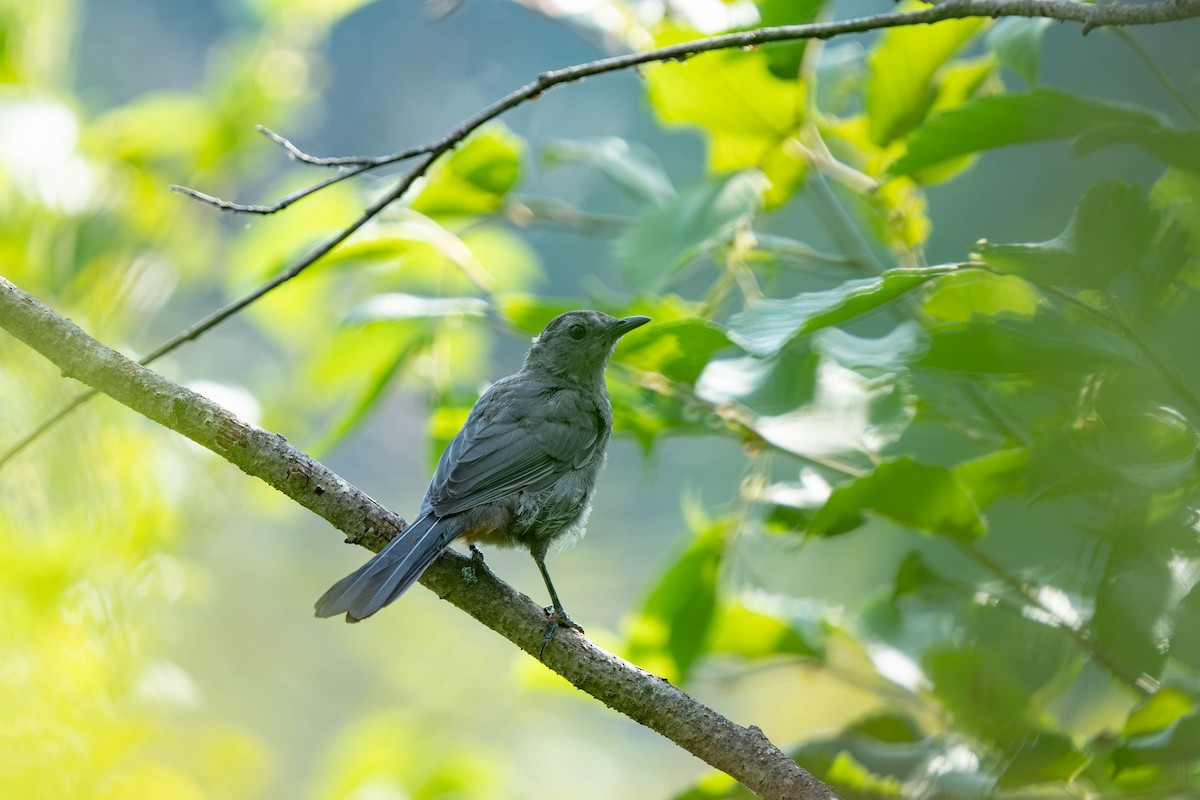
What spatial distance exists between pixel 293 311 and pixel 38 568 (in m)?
1.27

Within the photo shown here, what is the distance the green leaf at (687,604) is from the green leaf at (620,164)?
95 cm

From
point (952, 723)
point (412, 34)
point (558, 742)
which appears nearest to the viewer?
point (952, 723)

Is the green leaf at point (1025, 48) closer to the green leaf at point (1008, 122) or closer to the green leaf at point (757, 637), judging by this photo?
the green leaf at point (1008, 122)

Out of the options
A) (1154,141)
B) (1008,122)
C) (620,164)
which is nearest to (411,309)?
(620,164)

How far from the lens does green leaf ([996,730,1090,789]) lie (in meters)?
1.72

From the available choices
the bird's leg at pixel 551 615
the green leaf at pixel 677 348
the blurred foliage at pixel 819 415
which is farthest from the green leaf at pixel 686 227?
the bird's leg at pixel 551 615

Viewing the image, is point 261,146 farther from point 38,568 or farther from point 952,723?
point 952,723

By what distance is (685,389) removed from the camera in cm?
242

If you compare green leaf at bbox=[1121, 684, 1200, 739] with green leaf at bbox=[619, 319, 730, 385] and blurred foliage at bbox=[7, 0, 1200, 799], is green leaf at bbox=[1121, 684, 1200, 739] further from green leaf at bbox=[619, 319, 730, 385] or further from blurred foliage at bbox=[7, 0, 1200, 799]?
green leaf at bbox=[619, 319, 730, 385]

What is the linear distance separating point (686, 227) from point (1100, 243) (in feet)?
3.61

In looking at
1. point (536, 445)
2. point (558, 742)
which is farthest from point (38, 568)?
point (558, 742)

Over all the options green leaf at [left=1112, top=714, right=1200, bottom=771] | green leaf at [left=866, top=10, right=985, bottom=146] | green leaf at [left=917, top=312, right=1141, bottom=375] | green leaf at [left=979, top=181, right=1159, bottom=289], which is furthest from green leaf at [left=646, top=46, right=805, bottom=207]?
green leaf at [left=1112, top=714, right=1200, bottom=771]

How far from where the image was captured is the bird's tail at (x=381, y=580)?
2.04m

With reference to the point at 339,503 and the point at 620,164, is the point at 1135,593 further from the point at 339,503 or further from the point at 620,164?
the point at 620,164
